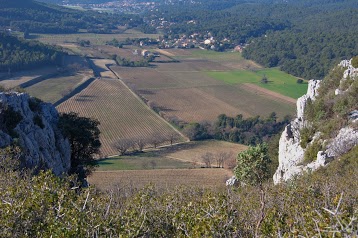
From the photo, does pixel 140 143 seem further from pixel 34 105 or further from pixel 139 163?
pixel 34 105

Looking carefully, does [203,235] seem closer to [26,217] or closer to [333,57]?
[26,217]

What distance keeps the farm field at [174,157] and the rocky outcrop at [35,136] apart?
1587 centimetres

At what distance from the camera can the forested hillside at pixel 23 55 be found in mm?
89731

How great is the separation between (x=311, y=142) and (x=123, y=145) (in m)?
31.1

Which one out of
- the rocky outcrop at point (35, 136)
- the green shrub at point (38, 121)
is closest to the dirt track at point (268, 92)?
the rocky outcrop at point (35, 136)

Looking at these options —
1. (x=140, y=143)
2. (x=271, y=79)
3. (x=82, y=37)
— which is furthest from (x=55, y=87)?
(x=82, y=37)

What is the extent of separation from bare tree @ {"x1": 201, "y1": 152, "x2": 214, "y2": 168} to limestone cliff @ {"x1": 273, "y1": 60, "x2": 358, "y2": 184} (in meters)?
16.4

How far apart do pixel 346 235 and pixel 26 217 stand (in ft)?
26.8

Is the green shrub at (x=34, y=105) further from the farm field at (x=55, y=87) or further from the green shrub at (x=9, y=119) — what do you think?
the farm field at (x=55, y=87)

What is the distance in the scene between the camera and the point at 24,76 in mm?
87438

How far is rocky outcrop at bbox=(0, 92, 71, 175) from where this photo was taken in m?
23.9

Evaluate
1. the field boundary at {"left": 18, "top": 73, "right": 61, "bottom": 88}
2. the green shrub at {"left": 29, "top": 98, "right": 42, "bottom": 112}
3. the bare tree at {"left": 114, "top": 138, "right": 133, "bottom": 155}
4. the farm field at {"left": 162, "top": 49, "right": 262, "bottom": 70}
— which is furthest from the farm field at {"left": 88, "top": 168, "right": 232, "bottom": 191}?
the farm field at {"left": 162, "top": 49, "right": 262, "bottom": 70}

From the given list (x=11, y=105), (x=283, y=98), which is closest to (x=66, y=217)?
(x=11, y=105)

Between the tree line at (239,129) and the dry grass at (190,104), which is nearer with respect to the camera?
the tree line at (239,129)
